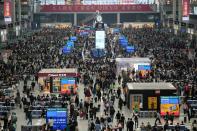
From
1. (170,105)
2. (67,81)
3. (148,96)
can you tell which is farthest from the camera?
(67,81)

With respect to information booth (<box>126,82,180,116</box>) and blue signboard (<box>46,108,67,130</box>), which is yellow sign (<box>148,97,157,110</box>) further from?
blue signboard (<box>46,108,67,130</box>)

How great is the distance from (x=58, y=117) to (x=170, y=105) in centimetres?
818

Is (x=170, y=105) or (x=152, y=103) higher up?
(x=170, y=105)

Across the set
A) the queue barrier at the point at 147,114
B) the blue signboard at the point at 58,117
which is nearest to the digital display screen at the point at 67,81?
the queue barrier at the point at 147,114

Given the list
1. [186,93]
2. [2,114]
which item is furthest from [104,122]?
[186,93]

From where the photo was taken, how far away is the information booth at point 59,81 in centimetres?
4466

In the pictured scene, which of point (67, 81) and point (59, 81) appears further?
point (59, 81)

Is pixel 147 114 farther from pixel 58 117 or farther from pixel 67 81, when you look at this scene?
pixel 67 81

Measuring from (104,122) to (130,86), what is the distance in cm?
653

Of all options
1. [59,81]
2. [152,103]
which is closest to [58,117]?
[152,103]

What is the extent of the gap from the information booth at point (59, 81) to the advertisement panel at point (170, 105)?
10041mm

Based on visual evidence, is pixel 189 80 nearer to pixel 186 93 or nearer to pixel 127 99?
pixel 186 93

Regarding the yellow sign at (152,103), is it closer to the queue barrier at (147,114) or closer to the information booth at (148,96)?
the information booth at (148,96)

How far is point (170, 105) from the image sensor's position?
36000mm
